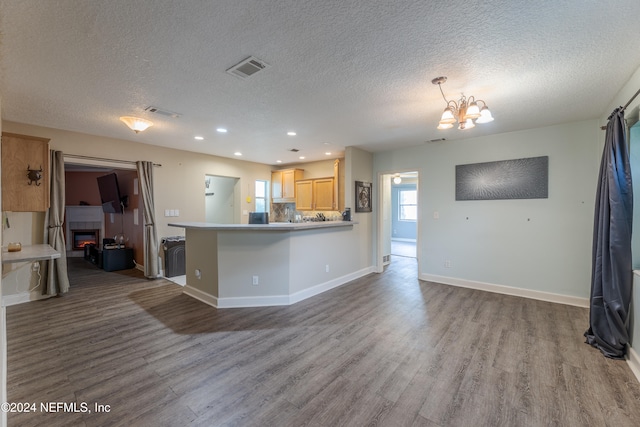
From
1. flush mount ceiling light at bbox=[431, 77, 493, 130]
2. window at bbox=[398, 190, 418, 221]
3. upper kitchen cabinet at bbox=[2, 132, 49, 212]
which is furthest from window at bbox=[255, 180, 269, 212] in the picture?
window at bbox=[398, 190, 418, 221]

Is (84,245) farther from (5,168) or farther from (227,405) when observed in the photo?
(227,405)

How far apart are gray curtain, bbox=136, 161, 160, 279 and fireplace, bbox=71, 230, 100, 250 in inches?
162

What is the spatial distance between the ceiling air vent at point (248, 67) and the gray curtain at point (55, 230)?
367 centimetres

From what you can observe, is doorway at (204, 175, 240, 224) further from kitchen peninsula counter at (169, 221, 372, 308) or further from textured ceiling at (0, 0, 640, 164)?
textured ceiling at (0, 0, 640, 164)

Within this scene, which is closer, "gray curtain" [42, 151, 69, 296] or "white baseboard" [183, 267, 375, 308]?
"white baseboard" [183, 267, 375, 308]

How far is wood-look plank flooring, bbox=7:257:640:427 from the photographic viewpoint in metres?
1.78

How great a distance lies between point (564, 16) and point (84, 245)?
34.3ft

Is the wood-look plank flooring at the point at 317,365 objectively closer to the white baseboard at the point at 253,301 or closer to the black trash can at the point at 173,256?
the white baseboard at the point at 253,301

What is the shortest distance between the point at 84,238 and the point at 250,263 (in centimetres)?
722

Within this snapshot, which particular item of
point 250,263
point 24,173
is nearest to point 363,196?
point 250,263

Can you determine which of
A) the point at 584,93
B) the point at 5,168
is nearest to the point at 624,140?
the point at 584,93

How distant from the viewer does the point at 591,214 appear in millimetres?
3619

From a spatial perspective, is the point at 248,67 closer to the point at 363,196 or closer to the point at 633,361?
the point at 363,196

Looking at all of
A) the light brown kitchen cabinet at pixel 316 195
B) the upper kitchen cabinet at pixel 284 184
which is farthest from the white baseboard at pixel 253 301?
the upper kitchen cabinet at pixel 284 184
